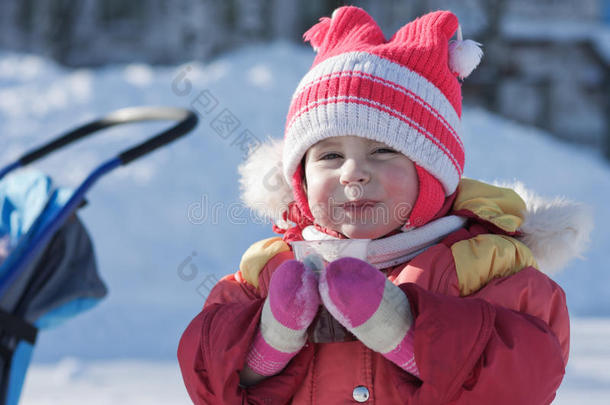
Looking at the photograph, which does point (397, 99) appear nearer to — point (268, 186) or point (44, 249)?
point (268, 186)

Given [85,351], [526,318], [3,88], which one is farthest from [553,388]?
[3,88]

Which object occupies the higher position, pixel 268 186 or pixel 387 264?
pixel 268 186

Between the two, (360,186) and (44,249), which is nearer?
(360,186)

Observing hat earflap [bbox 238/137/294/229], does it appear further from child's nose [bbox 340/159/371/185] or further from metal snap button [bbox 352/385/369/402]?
metal snap button [bbox 352/385/369/402]

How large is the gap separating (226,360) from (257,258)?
0.31 m

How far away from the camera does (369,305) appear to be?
1.28 meters

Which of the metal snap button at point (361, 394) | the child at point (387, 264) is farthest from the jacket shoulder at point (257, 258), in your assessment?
the metal snap button at point (361, 394)

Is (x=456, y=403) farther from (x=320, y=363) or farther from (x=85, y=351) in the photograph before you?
(x=85, y=351)

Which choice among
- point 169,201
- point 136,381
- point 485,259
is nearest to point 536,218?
point 485,259

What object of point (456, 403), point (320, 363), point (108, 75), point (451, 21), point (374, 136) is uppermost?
point (108, 75)

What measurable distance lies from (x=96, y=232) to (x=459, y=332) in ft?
16.4

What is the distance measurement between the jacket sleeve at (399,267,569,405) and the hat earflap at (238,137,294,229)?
553 mm

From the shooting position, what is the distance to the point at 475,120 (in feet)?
27.7

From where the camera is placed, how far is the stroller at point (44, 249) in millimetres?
2117
